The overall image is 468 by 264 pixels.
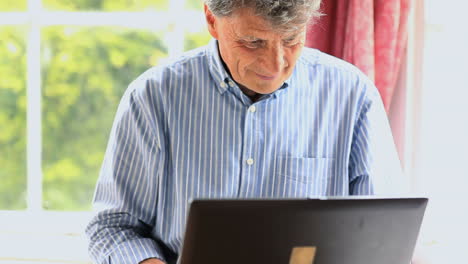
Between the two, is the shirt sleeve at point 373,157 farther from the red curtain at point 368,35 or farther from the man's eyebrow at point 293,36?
the red curtain at point 368,35

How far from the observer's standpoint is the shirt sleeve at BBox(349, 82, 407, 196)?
5.90 feet

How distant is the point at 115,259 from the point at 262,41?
2.09 ft

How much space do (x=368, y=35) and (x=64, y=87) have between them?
4.38 feet

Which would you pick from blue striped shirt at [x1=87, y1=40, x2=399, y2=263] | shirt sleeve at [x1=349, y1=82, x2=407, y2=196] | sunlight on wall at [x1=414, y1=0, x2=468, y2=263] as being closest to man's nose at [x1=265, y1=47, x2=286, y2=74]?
blue striped shirt at [x1=87, y1=40, x2=399, y2=263]

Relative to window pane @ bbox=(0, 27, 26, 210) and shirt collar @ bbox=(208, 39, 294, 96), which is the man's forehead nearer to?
shirt collar @ bbox=(208, 39, 294, 96)

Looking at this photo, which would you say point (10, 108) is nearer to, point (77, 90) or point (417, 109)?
point (77, 90)

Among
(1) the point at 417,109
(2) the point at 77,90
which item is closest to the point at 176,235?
(1) the point at 417,109

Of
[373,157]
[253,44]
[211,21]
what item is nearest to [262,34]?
[253,44]

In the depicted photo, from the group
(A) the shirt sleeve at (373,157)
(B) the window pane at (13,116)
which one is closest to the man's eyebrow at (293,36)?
(A) the shirt sleeve at (373,157)

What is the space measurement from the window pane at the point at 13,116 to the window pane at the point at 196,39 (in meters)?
0.70

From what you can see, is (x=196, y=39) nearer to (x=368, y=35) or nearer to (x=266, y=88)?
(x=368, y=35)

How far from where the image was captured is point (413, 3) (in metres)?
2.48

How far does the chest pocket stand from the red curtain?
66cm

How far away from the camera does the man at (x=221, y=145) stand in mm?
1795
